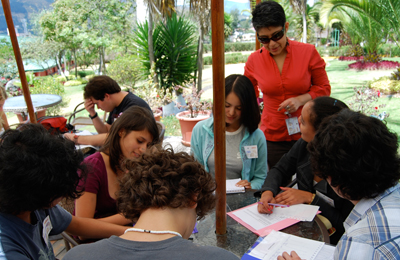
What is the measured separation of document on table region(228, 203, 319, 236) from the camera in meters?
1.52

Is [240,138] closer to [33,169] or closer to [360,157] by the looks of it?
[360,157]

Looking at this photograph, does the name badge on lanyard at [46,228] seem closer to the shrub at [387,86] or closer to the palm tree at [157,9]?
the palm tree at [157,9]

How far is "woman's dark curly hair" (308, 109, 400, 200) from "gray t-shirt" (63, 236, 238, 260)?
0.60 meters

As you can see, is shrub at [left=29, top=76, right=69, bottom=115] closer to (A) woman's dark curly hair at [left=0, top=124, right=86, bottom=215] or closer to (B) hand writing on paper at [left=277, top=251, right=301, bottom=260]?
(A) woman's dark curly hair at [left=0, top=124, right=86, bottom=215]

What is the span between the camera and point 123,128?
1.88 m

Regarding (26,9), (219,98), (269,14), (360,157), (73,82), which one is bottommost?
(73,82)

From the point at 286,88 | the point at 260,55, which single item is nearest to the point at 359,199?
the point at 286,88

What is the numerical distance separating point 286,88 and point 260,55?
1.27ft

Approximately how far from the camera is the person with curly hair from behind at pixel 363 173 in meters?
1.04

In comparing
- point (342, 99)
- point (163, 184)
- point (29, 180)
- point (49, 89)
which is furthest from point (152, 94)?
point (163, 184)

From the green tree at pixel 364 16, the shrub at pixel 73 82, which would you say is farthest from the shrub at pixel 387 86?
the shrub at pixel 73 82

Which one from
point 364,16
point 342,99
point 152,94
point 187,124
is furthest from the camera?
point 364,16

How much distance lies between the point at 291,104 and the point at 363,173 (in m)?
1.34

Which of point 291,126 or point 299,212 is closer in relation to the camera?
point 299,212
